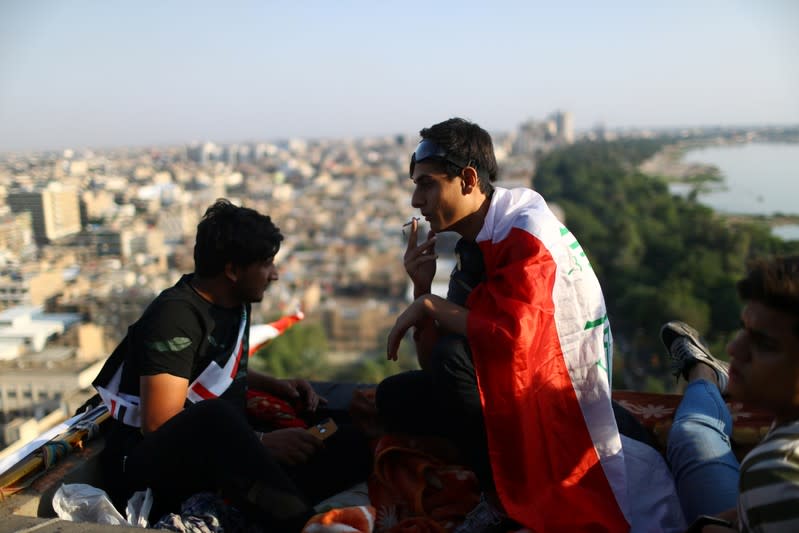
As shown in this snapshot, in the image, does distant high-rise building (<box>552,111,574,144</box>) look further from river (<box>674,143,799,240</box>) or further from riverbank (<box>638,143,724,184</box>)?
river (<box>674,143,799,240</box>)

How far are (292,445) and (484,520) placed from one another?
0.44 meters

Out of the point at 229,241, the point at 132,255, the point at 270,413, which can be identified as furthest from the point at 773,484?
the point at 132,255

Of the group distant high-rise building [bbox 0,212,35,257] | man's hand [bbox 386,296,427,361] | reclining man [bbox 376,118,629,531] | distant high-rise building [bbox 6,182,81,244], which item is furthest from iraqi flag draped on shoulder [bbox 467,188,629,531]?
distant high-rise building [bbox 6,182,81,244]

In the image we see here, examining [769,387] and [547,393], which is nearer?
[769,387]

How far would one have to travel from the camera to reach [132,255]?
31.4 meters

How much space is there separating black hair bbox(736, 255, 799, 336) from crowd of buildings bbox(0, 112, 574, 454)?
590cm

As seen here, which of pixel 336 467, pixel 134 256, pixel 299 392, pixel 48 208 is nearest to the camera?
pixel 336 467

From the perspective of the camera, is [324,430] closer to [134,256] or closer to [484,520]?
[484,520]

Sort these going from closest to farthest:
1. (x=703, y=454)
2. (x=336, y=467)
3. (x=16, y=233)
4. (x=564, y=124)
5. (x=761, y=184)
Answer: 1. (x=703, y=454)
2. (x=336, y=467)
3. (x=16, y=233)
4. (x=761, y=184)
5. (x=564, y=124)

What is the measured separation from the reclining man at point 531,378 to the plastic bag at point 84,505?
25.2 inches

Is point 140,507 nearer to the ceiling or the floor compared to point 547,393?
nearer to the floor

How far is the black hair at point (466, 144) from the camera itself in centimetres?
148

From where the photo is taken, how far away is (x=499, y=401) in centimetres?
129

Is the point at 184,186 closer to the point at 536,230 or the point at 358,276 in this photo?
the point at 358,276
